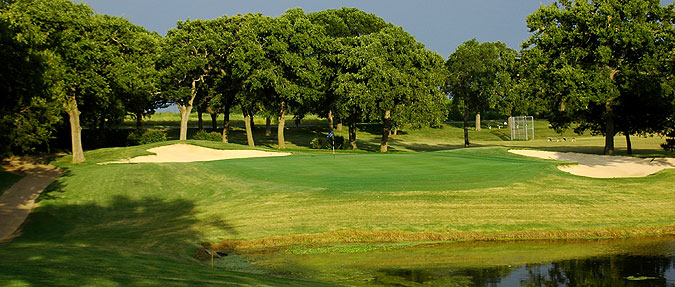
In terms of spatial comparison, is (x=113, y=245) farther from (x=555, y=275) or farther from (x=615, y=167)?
(x=615, y=167)

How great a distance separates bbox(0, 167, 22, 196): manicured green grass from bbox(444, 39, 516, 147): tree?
185 feet

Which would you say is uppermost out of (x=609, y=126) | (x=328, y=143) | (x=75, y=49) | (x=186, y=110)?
(x=75, y=49)

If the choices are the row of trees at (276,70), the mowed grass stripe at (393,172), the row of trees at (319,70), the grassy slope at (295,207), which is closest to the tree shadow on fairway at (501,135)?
the row of trees at (319,70)

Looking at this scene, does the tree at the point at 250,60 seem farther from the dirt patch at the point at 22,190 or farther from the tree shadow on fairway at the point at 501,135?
the tree shadow on fairway at the point at 501,135

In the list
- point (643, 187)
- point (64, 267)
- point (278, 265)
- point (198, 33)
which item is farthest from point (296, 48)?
point (64, 267)

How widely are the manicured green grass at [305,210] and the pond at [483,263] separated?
96cm

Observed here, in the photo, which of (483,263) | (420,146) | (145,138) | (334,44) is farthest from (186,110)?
(483,263)

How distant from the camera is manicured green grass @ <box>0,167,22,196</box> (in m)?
33.9

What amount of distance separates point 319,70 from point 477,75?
23.6 meters

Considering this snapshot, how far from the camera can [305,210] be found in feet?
82.5

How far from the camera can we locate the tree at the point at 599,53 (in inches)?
1917

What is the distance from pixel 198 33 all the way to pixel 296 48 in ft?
35.8

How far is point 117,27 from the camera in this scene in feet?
189

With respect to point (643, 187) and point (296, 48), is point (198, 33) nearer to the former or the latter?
point (296, 48)
